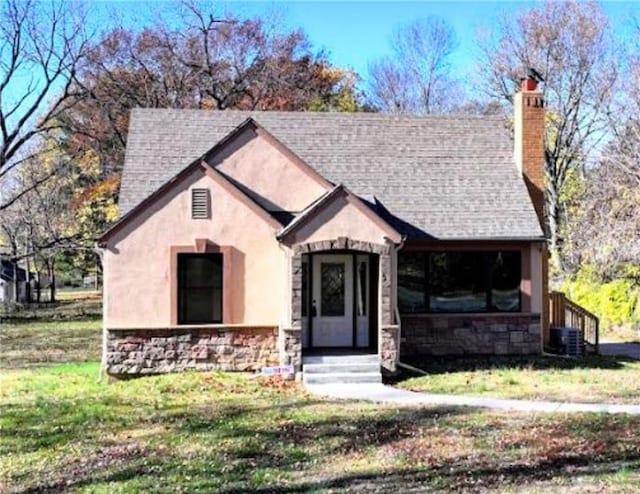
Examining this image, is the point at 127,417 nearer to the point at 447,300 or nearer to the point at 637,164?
the point at 447,300

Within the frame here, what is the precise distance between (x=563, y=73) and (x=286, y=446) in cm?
2962

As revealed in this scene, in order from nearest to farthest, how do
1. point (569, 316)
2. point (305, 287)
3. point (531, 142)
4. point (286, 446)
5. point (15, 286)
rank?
point (286, 446), point (305, 287), point (531, 142), point (569, 316), point (15, 286)

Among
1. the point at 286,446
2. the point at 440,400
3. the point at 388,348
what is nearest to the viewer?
the point at 286,446

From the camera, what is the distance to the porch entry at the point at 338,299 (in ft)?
53.0

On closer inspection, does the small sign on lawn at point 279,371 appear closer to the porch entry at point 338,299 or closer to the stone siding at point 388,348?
the porch entry at point 338,299

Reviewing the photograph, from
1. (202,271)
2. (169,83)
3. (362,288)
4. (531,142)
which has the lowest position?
(362,288)

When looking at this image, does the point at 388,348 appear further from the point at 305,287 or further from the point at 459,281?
the point at 459,281

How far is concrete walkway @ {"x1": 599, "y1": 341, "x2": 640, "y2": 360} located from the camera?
1838 cm

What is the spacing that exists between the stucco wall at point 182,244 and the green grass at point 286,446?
2.24 metres

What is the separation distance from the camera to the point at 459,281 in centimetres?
1719

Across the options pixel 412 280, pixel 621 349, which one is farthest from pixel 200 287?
pixel 621 349

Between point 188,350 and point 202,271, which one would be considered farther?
point 202,271

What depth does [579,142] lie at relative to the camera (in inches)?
1347

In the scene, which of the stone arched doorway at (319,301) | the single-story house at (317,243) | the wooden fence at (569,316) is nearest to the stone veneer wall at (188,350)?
the single-story house at (317,243)
